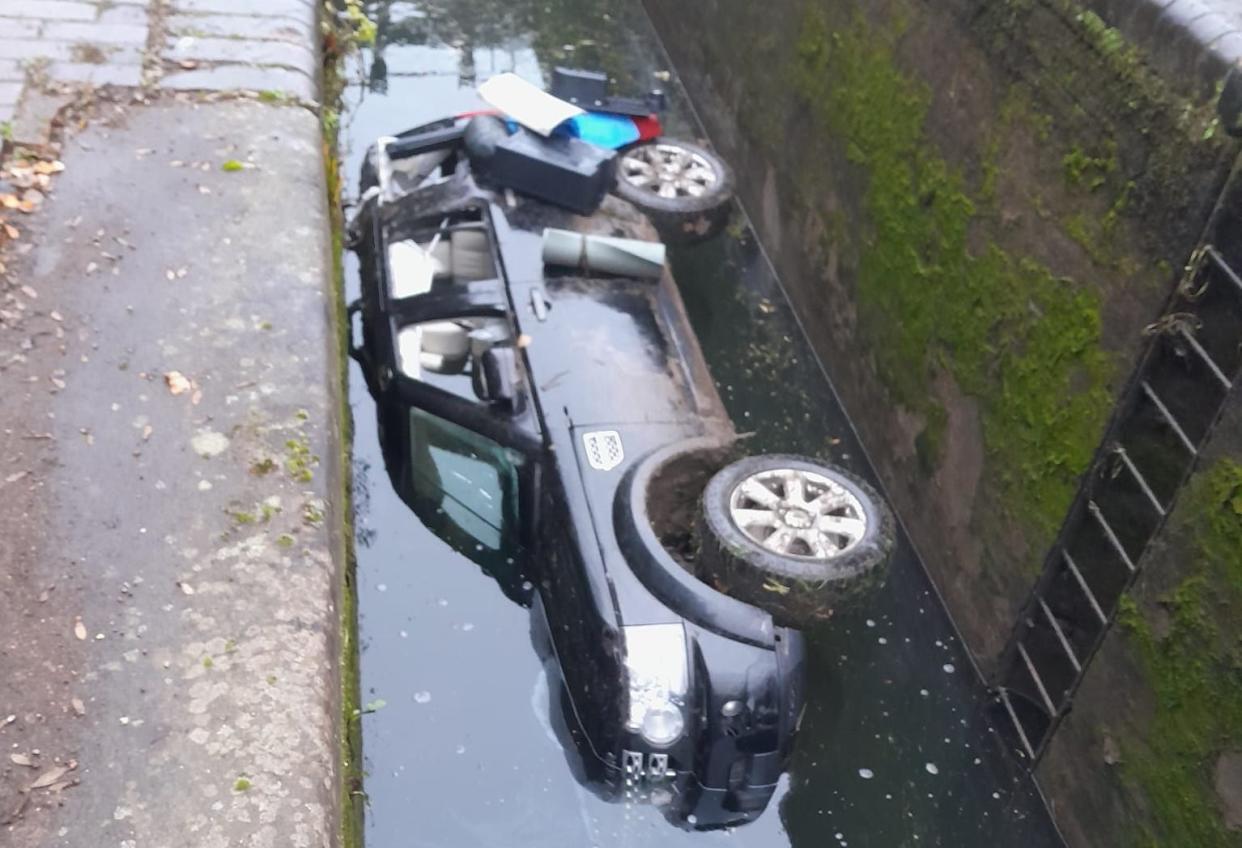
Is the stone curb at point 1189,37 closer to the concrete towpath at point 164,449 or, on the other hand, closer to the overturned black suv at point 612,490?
the overturned black suv at point 612,490

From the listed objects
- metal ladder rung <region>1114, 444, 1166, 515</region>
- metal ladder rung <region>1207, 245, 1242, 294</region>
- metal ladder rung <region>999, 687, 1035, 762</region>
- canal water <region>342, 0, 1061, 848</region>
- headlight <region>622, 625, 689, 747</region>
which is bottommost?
canal water <region>342, 0, 1061, 848</region>

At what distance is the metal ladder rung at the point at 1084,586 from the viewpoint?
14.0ft

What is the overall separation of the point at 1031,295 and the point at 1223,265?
1.11 m

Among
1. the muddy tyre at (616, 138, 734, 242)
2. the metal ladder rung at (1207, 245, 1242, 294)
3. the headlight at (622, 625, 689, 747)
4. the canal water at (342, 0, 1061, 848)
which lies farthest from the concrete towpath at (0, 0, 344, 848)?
the metal ladder rung at (1207, 245, 1242, 294)

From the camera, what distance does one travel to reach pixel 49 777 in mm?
2580

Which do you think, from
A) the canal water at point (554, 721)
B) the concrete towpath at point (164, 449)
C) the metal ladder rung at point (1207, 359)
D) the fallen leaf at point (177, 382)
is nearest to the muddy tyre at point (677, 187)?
the canal water at point (554, 721)

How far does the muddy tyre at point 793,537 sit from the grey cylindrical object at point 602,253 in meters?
1.35

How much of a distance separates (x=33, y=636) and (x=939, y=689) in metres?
3.97

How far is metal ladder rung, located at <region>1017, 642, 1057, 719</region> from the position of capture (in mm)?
4645

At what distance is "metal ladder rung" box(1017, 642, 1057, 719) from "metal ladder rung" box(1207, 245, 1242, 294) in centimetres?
192

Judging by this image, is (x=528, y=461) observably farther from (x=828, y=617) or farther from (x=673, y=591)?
(x=828, y=617)

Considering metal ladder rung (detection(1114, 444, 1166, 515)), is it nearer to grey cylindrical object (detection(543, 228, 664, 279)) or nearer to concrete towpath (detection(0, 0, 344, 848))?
grey cylindrical object (detection(543, 228, 664, 279))

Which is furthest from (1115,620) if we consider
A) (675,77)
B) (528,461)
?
(675,77)

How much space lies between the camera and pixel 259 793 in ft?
8.66
